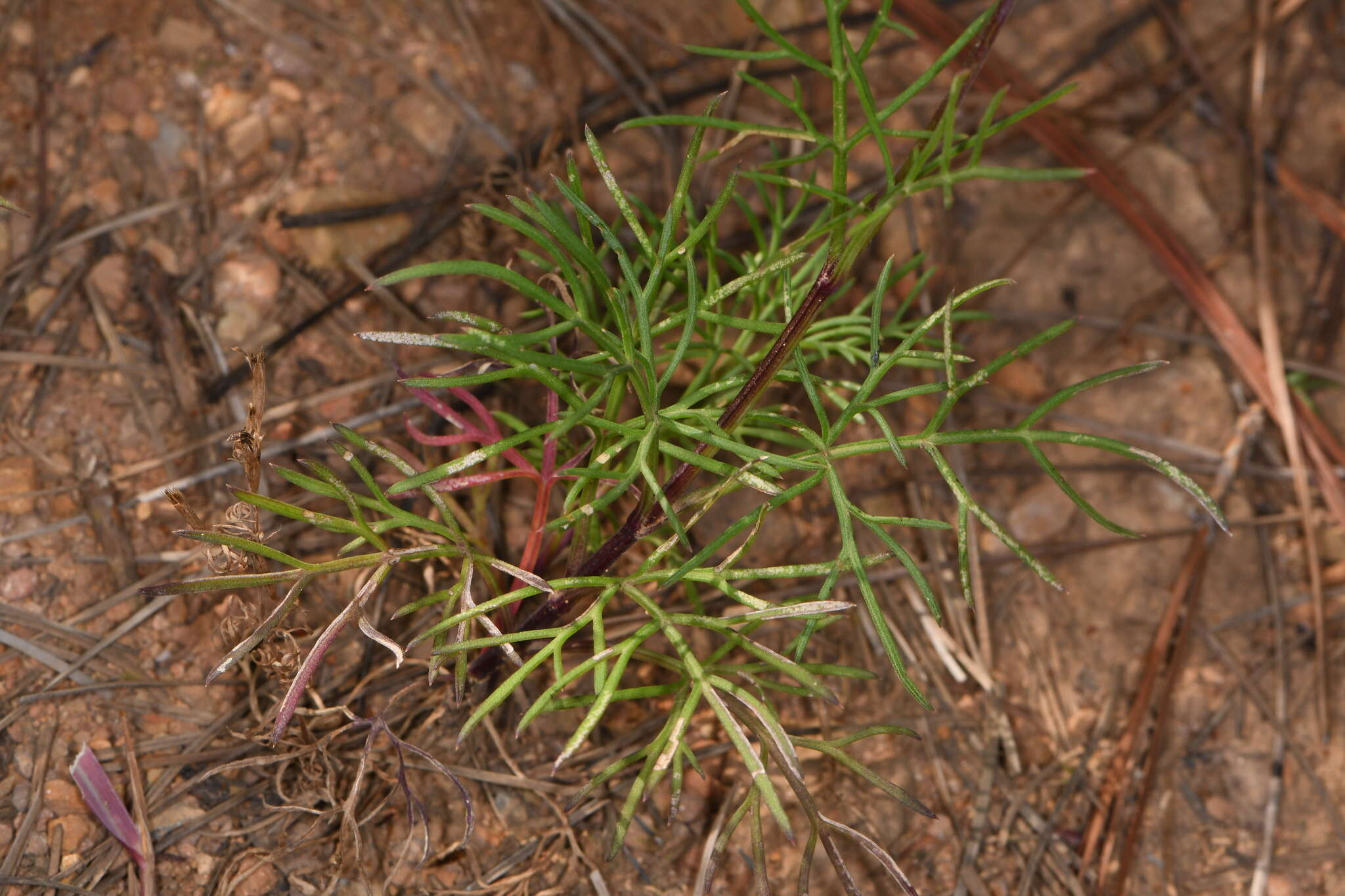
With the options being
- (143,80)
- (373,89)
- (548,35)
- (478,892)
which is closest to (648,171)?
(548,35)

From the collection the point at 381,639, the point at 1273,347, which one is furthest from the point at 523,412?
the point at 1273,347

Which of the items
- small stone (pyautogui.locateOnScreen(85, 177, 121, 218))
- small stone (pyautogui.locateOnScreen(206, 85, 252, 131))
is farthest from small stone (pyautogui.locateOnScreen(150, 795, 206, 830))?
small stone (pyautogui.locateOnScreen(206, 85, 252, 131))

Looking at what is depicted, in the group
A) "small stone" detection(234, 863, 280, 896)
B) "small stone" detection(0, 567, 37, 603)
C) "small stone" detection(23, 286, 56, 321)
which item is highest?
"small stone" detection(23, 286, 56, 321)

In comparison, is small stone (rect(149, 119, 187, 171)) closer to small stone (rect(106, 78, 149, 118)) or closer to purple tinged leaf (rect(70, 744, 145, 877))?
small stone (rect(106, 78, 149, 118))

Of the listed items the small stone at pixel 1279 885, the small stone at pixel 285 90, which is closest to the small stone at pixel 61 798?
the small stone at pixel 285 90

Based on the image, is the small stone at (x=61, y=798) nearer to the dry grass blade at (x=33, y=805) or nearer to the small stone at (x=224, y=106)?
the dry grass blade at (x=33, y=805)
